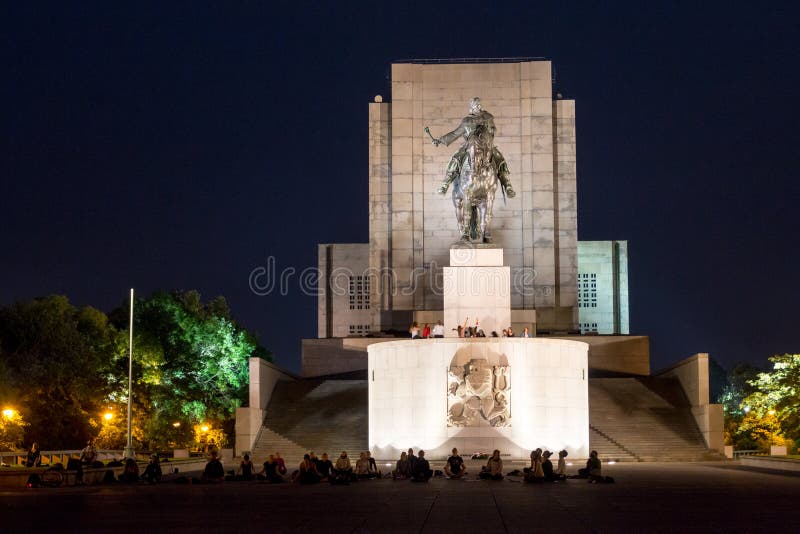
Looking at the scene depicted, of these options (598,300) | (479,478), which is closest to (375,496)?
(479,478)

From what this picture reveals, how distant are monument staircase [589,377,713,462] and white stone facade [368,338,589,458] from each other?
2.89m

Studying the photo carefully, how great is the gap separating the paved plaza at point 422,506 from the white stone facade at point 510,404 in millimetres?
8399

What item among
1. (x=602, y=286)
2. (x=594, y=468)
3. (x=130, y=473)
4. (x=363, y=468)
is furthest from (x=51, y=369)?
(x=602, y=286)

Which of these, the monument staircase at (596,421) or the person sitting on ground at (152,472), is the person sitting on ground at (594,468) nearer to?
the person sitting on ground at (152,472)

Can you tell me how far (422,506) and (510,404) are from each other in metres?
17.7

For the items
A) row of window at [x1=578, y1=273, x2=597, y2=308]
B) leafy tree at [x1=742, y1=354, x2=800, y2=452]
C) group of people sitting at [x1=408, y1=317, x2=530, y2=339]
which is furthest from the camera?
row of window at [x1=578, y1=273, x2=597, y2=308]

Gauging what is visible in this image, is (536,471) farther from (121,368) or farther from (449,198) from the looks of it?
(449,198)

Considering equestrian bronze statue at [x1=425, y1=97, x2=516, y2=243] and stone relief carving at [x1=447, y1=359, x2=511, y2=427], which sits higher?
equestrian bronze statue at [x1=425, y1=97, x2=516, y2=243]

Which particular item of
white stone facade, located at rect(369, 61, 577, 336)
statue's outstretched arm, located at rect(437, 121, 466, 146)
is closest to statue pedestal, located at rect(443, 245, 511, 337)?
statue's outstretched arm, located at rect(437, 121, 466, 146)

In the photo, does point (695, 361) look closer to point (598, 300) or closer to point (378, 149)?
point (378, 149)

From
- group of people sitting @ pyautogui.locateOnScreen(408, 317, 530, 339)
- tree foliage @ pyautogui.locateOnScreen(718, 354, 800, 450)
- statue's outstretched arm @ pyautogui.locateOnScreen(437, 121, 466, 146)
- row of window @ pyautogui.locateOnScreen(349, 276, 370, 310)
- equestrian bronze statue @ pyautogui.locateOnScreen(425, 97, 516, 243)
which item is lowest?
tree foliage @ pyautogui.locateOnScreen(718, 354, 800, 450)

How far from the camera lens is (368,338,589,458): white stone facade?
3803 centimetres

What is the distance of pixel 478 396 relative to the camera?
38.2 metres

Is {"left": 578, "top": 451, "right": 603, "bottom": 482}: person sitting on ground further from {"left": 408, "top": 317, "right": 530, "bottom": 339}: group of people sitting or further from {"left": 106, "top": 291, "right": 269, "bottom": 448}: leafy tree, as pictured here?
{"left": 106, "top": 291, "right": 269, "bottom": 448}: leafy tree
